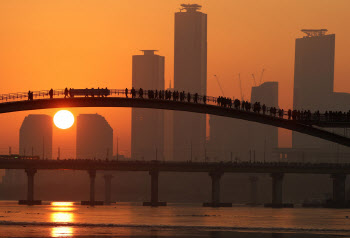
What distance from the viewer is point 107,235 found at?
351 ft

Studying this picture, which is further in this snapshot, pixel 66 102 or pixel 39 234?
pixel 66 102

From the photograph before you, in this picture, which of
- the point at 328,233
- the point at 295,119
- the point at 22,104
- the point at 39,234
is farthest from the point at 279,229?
the point at 22,104

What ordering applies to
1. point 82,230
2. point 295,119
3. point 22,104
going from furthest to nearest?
1. point 22,104
2. point 295,119
3. point 82,230

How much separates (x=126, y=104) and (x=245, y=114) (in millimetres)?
18539

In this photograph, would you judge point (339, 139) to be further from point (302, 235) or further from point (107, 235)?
point (107, 235)

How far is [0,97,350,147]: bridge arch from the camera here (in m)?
139

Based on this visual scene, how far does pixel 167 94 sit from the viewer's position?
141750 millimetres

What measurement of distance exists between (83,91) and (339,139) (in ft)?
128

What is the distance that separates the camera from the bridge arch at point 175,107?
139375 millimetres

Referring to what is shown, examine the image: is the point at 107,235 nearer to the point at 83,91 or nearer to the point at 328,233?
the point at 328,233

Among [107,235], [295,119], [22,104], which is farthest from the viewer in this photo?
[22,104]

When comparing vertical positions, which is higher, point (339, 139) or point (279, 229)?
point (339, 139)

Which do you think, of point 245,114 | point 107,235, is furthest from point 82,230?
point 245,114

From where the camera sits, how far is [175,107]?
143875 mm
